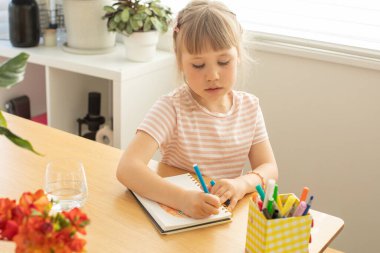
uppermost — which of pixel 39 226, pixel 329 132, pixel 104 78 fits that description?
pixel 39 226

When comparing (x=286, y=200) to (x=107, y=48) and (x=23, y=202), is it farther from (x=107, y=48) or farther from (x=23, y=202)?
(x=107, y=48)

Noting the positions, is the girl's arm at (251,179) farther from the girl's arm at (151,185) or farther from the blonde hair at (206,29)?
the blonde hair at (206,29)

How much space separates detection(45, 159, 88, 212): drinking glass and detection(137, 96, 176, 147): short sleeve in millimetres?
272

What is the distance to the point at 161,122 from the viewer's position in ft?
4.76

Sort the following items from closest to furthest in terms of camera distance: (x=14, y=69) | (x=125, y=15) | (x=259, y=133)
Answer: (x=14, y=69), (x=259, y=133), (x=125, y=15)

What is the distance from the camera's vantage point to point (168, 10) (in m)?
2.29

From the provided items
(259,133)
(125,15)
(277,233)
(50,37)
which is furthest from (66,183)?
(50,37)

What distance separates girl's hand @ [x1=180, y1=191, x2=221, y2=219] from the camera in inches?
46.3

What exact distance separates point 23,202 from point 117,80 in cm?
146

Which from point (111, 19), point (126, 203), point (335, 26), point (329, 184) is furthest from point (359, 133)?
point (126, 203)

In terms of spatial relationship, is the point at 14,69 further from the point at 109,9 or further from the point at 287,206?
the point at 109,9

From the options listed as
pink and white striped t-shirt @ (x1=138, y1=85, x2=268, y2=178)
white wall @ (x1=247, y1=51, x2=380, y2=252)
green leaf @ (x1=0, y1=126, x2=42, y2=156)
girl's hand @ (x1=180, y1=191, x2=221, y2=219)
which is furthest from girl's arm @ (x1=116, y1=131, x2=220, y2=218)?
white wall @ (x1=247, y1=51, x2=380, y2=252)

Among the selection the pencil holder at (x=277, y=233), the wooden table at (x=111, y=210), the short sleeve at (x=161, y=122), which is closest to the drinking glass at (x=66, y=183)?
the wooden table at (x=111, y=210)

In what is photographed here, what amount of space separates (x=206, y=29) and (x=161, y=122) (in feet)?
0.87
